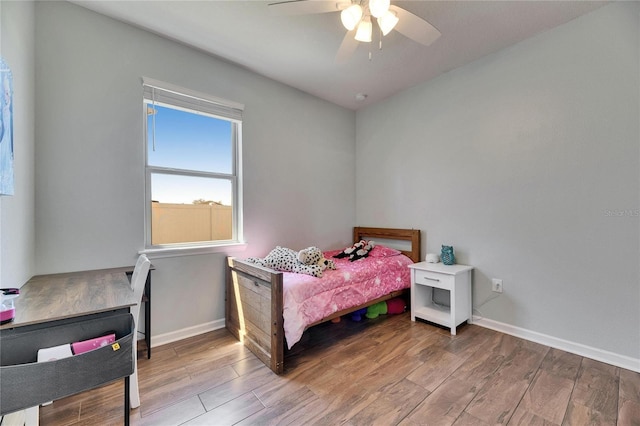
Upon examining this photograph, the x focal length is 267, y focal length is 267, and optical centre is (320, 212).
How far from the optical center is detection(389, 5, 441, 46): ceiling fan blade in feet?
5.27

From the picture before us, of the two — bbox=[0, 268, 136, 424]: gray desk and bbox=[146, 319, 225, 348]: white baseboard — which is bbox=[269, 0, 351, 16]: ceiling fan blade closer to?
bbox=[0, 268, 136, 424]: gray desk

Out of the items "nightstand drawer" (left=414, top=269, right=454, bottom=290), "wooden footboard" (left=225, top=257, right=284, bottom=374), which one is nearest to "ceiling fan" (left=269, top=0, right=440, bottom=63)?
"wooden footboard" (left=225, top=257, right=284, bottom=374)

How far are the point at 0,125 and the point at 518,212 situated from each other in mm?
3551

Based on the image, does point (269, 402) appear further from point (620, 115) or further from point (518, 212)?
point (620, 115)

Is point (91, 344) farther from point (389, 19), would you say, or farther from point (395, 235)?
point (395, 235)

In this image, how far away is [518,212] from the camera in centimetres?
249

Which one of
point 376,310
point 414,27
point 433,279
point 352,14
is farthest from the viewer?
point 376,310

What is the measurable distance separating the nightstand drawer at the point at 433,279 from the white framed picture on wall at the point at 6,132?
307 centimetres

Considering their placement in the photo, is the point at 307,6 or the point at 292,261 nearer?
the point at 307,6

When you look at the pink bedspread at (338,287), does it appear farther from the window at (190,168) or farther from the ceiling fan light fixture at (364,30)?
the ceiling fan light fixture at (364,30)

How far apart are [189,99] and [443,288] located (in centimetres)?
301

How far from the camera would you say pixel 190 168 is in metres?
2.59

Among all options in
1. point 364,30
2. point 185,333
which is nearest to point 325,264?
point 185,333

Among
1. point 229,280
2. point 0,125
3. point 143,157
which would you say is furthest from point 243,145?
point 0,125
